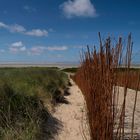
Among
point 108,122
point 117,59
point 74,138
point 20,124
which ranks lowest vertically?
point 74,138

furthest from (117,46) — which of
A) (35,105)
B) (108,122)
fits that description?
(35,105)

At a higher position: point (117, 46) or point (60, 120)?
point (117, 46)

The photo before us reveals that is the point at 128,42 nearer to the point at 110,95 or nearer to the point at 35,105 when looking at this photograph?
the point at 110,95

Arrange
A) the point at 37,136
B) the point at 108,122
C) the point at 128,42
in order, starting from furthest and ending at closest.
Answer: the point at 37,136, the point at 108,122, the point at 128,42

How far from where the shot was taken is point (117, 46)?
2768 mm

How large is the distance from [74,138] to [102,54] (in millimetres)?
2064

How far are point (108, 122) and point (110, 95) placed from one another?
0.27m

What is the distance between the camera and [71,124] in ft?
18.6

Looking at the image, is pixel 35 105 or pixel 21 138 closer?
pixel 21 138

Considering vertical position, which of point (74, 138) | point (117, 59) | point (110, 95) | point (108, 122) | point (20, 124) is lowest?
point (74, 138)

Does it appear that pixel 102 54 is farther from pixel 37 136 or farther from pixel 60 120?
pixel 60 120

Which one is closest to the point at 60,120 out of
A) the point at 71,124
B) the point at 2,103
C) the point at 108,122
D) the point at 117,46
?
the point at 71,124

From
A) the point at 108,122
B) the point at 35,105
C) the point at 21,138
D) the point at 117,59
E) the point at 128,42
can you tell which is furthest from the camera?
the point at 35,105

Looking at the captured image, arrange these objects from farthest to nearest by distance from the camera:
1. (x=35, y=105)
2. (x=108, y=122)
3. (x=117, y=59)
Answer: (x=35, y=105)
(x=108, y=122)
(x=117, y=59)
